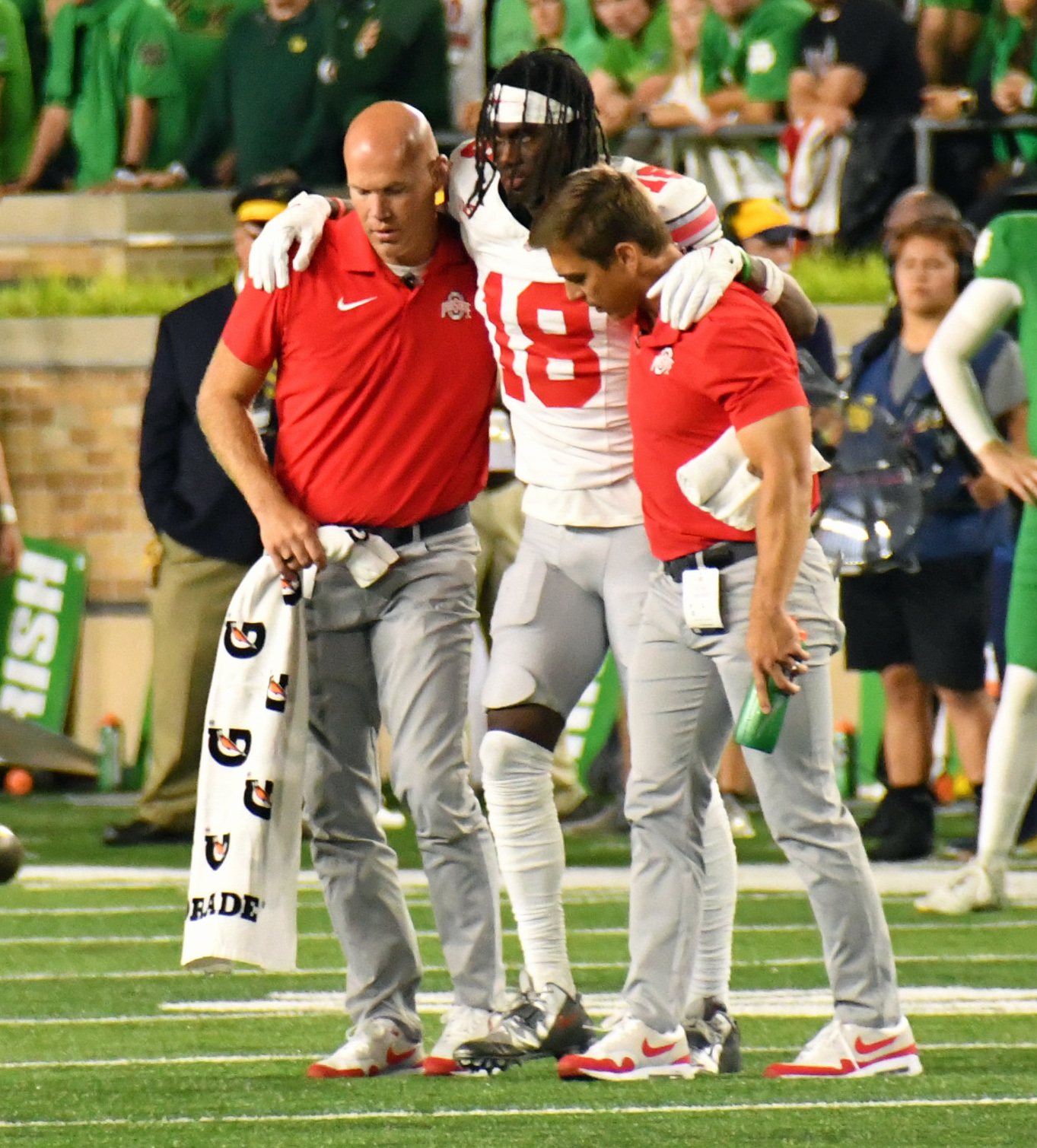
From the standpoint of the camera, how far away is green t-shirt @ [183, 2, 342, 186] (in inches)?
493

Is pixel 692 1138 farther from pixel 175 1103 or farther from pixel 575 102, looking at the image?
pixel 575 102

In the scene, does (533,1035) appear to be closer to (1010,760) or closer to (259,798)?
(259,798)

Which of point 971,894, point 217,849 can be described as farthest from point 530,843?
point 971,894

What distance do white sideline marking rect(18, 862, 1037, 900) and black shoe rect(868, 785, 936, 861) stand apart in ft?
0.27

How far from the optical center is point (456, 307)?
5.54m

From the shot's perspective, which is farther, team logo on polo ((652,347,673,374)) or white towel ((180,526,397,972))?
white towel ((180,526,397,972))

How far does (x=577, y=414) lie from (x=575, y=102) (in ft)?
2.07

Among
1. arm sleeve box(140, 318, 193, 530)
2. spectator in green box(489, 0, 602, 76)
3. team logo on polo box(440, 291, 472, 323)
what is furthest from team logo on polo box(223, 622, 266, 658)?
spectator in green box(489, 0, 602, 76)

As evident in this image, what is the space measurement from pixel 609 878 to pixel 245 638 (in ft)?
11.0

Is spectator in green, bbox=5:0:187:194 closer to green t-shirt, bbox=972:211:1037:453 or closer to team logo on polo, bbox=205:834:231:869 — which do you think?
green t-shirt, bbox=972:211:1037:453

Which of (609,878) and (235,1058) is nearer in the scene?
(235,1058)

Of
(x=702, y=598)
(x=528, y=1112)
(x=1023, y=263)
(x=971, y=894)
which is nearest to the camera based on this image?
(x=528, y=1112)

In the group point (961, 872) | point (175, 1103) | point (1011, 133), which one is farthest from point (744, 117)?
point (175, 1103)

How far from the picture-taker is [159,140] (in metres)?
13.8
